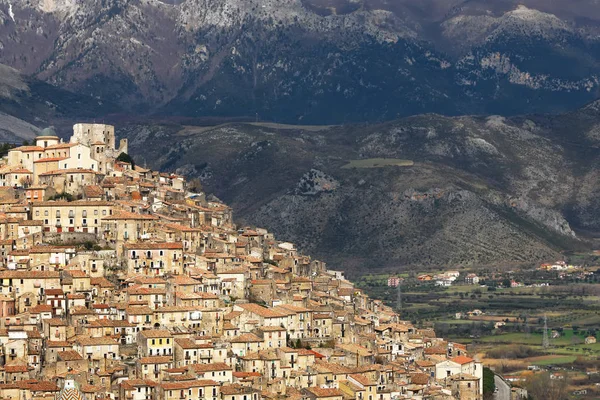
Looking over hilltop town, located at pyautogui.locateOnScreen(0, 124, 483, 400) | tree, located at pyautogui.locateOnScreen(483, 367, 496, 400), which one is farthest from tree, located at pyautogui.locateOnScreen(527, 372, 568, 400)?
hilltop town, located at pyautogui.locateOnScreen(0, 124, 483, 400)

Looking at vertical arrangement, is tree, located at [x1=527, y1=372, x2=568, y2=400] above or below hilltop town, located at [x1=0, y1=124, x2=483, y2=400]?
below

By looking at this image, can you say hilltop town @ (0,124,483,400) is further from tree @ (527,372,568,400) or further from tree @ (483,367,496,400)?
tree @ (527,372,568,400)

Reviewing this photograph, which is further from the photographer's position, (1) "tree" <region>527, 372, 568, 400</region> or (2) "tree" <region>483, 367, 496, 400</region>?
(1) "tree" <region>527, 372, 568, 400</region>

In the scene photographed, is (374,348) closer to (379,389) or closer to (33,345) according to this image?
(379,389)

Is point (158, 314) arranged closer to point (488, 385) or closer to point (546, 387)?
point (488, 385)

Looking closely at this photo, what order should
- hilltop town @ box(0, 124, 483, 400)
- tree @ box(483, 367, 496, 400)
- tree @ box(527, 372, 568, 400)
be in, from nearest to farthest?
hilltop town @ box(0, 124, 483, 400) → tree @ box(483, 367, 496, 400) → tree @ box(527, 372, 568, 400)

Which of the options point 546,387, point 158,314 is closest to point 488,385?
point 546,387
